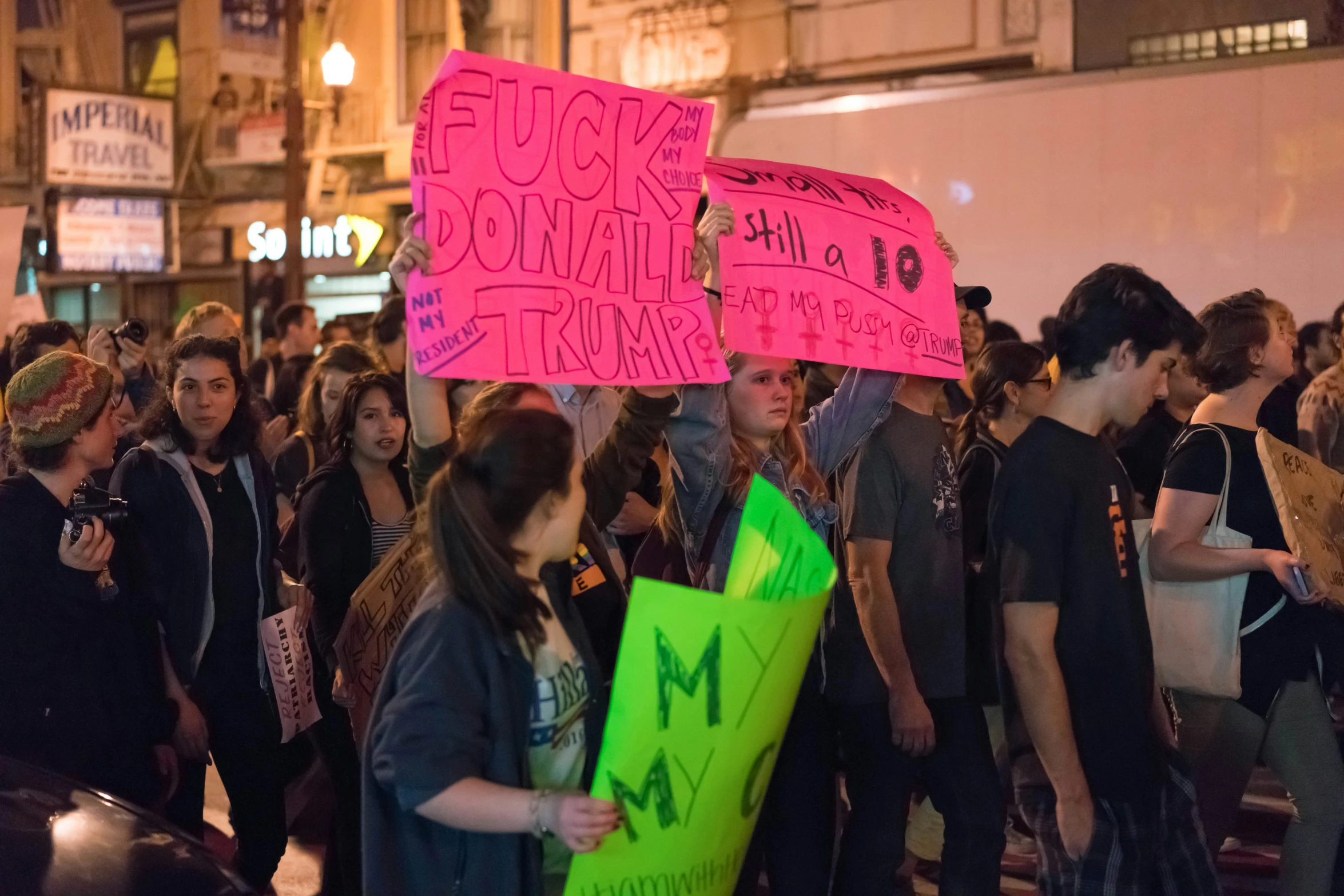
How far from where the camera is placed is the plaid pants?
339 centimetres

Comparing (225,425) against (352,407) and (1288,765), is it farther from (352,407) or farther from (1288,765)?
(1288,765)

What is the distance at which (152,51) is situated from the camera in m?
26.7

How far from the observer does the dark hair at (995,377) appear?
5.73 metres

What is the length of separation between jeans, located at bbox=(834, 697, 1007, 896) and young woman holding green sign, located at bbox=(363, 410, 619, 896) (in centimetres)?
157

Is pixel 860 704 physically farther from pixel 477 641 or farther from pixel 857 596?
pixel 477 641

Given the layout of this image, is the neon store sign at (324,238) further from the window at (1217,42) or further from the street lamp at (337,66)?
the window at (1217,42)

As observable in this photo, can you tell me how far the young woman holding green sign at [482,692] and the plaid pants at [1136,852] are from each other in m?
1.26

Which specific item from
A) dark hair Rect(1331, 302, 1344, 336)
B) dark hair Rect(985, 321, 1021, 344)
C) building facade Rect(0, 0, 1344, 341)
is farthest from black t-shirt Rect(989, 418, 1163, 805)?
building facade Rect(0, 0, 1344, 341)

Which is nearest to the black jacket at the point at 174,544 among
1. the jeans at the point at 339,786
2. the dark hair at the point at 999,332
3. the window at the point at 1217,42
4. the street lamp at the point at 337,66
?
the jeans at the point at 339,786

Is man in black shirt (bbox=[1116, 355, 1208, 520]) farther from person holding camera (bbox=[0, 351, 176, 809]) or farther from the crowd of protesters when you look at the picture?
person holding camera (bbox=[0, 351, 176, 809])

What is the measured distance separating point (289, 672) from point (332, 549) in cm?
44

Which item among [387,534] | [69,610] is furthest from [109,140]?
[69,610]

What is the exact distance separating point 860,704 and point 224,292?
22438 mm

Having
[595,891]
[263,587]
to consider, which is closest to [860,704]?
[595,891]
